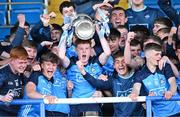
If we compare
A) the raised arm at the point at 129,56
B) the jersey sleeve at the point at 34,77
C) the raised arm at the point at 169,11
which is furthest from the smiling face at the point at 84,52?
the raised arm at the point at 169,11

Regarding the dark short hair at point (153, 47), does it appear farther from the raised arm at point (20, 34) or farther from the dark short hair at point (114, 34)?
the raised arm at point (20, 34)

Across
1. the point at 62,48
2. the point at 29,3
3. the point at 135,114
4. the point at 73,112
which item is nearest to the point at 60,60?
the point at 62,48

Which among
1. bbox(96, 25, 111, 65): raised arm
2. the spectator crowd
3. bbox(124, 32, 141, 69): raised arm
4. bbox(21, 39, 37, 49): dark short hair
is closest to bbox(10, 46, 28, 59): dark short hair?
the spectator crowd

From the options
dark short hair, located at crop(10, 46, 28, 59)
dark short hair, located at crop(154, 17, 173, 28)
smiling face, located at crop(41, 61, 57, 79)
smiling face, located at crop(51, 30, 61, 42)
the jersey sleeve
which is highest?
dark short hair, located at crop(154, 17, 173, 28)

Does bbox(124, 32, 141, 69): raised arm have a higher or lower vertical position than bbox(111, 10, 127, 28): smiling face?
lower

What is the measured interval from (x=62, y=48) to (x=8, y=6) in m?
4.13

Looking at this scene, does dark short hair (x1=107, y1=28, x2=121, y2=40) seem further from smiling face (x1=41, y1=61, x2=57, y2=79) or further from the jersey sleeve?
the jersey sleeve

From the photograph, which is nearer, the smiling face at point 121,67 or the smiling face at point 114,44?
the smiling face at point 121,67

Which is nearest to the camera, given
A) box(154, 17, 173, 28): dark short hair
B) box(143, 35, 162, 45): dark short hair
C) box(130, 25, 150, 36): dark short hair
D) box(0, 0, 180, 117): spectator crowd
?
box(0, 0, 180, 117): spectator crowd

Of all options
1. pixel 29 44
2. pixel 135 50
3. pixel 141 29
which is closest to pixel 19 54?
pixel 29 44

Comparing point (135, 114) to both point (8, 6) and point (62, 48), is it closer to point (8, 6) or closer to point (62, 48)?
point (62, 48)

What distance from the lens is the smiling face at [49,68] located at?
5820 millimetres

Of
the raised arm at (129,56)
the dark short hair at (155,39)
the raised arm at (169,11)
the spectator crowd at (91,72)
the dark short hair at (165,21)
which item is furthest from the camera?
the raised arm at (169,11)

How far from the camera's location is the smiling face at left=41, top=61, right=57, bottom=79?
5.82m
